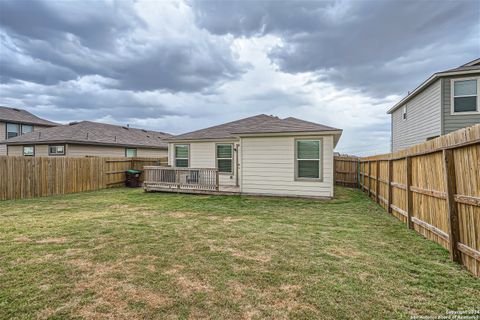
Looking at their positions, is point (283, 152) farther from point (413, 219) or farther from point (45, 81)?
point (45, 81)

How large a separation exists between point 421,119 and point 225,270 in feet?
43.3

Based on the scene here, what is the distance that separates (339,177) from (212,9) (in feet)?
37.9

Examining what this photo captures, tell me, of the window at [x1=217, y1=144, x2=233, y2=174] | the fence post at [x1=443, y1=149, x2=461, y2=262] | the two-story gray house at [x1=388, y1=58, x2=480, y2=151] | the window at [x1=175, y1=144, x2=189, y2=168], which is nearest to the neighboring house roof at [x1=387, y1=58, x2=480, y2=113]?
the two-story gray house at [x1=388, y1=58, x2=480, y2=151]

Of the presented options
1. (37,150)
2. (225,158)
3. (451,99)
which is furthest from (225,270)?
(37,150)

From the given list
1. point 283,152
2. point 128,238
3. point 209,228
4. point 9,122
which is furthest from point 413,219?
point 9,122

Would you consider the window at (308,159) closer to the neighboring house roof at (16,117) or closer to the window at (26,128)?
the neighboring house roof at (16,117)

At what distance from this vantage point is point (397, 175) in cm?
624

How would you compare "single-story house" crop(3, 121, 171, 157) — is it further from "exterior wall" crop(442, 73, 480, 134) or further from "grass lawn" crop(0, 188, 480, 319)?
"exterior wall" crop(442, 73, 480, 134)

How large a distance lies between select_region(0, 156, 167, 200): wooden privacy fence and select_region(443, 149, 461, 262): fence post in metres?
13.3

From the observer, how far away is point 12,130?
2081 centimetres

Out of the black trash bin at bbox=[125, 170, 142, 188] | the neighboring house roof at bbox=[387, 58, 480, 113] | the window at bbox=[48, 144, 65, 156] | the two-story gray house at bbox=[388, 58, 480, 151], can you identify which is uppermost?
the neighboring house roof at bbox=[387, 58, 480, 113]

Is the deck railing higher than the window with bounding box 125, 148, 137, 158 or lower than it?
lower

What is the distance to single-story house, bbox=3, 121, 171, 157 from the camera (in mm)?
15070

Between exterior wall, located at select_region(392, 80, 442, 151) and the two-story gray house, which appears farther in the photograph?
exterior wall, located at select_region(392, 80, 442, 151)
